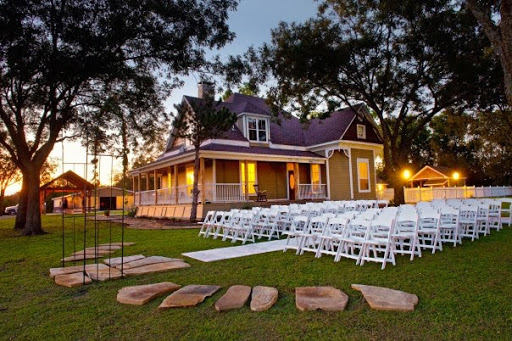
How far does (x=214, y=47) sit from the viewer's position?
53.1ft

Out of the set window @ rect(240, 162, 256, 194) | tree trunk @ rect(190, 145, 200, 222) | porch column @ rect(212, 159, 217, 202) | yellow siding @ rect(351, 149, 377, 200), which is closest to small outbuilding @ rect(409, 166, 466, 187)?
yellow siding @ rect(351, 149, 377, 200)

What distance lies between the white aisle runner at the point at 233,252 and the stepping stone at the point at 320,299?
10.3 feet

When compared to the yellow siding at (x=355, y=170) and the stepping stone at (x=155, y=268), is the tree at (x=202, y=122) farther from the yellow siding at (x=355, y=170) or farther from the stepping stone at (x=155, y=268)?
the yellow siding at (x=355, y=170)

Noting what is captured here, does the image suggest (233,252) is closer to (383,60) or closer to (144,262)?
(144,262)

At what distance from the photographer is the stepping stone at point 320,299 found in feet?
13.7

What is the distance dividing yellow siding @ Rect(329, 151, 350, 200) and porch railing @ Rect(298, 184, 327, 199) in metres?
0.71

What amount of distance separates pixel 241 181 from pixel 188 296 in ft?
49.7

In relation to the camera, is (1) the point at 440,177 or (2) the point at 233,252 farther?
(1) the point at 440,177

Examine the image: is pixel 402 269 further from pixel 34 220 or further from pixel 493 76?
pixel 493 76

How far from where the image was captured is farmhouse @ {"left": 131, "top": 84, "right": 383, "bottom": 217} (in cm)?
1906

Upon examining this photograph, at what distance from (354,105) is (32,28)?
19261mm

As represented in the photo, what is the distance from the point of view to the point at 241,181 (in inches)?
781

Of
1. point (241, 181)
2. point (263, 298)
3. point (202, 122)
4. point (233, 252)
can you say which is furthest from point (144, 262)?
point (241, 181)

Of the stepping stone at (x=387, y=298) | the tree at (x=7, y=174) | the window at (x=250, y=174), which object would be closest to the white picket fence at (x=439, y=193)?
the window at (x=250, y=174)
